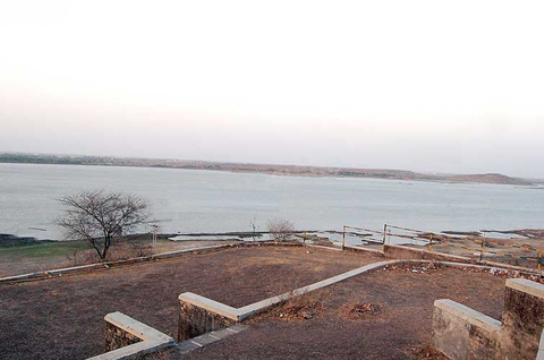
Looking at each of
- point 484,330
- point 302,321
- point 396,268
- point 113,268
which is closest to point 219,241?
point 113,268

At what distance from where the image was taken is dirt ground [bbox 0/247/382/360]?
7113 mm

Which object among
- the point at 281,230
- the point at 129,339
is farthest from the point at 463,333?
the point at 281,230

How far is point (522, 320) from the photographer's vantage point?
14.0 feet

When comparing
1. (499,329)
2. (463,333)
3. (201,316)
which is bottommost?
(201,316)

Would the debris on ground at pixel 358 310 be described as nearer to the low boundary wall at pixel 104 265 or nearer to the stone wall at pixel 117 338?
the stone wall at pixel 117 338

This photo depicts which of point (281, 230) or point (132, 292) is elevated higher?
point (132, 292)

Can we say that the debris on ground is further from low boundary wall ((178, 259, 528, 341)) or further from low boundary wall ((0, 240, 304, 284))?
low boundary wall ((0, 240, 304, 284))

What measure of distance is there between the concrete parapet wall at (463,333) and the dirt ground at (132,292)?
4.00 meters

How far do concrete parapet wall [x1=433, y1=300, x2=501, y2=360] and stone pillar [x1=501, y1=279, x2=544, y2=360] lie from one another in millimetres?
178

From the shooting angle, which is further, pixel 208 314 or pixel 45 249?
pixel 45 249

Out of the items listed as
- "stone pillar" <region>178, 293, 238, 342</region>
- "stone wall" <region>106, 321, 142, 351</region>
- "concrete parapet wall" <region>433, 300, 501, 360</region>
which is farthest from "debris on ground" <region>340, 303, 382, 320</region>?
"stone wall" <region>106, 321, 142, 351</region>

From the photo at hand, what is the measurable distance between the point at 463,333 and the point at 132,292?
7.09 meters

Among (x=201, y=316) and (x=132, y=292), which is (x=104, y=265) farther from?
(x=201, y=316)

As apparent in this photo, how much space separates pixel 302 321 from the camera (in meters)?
6.44
